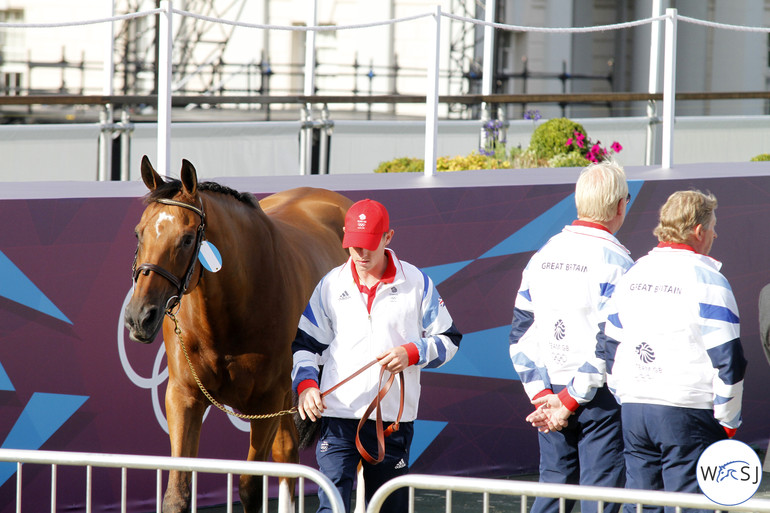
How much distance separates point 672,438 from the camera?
3.89 meters

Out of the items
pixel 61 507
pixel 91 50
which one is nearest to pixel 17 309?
pixel 61 507

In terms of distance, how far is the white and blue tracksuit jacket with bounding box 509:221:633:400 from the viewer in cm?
419

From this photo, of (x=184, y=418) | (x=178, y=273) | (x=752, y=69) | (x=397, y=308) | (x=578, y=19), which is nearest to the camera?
(x=397, y=308)

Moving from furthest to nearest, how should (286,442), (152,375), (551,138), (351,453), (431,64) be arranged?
(551,138) < (431,64) < (152,375) < (286,442) < (351,453)

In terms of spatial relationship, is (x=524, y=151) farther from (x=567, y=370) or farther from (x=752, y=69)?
(x=752, y=69)

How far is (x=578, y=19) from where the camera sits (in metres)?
25.8

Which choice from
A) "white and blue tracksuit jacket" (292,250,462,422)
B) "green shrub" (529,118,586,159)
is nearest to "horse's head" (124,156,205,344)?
"white and blue tracksuit jacket" (292,250,462,422)

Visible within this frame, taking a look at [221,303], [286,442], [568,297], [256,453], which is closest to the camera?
[568,297]

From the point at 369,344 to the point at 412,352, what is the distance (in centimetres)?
18

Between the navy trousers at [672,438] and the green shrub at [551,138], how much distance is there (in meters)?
6.30

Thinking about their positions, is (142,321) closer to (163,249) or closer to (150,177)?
(163,249)

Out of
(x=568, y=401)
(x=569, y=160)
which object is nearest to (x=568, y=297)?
(x=568, y=401)

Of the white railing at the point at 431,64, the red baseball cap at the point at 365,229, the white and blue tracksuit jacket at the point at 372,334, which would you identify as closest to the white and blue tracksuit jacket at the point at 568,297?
the white and blue tracksuit jacket at the point at 372,334

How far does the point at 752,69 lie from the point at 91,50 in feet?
58.8
